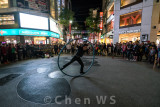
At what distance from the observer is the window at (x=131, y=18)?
16695 mm

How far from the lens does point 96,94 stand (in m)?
3.49

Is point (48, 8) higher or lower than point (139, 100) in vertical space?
higher

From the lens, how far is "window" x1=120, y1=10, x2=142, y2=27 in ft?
54.8

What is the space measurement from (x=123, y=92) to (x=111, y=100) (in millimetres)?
858

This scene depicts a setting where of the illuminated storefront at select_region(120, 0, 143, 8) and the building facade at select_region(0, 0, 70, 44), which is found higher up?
the illuminated storefront at select_region(120, 0, 143, 8)

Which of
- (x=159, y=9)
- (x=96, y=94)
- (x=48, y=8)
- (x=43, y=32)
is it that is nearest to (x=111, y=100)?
(x=96, y=94)

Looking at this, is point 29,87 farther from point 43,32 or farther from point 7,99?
point 43,32

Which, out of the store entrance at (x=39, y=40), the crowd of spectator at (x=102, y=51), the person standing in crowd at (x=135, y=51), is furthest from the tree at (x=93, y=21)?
the person standing in crowd at (x=135, y=51)

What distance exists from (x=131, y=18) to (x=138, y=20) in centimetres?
161

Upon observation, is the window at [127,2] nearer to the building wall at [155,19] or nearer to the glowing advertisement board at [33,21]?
the building wall at [155,19]

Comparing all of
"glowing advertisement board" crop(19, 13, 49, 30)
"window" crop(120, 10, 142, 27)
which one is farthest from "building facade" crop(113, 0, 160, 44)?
"glowing advertisement board" crop(19, 13, 49, 30)

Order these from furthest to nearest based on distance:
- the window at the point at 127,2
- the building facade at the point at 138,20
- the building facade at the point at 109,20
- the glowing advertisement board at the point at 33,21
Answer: the building facade at the point at 109,20 < the glowing advertisement board at the point at 33,21 < the window at the point at 127,2 < the building facade at the point at 138,20

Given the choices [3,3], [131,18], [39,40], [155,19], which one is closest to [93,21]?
[131,18]

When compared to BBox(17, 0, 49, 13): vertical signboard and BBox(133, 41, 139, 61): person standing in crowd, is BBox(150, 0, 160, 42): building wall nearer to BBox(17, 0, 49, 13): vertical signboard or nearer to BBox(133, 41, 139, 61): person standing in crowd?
BBox(133, 41, 139, 61): person standing in crowd
